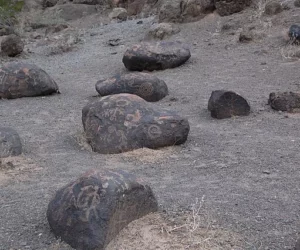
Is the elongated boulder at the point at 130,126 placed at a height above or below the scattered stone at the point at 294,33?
above

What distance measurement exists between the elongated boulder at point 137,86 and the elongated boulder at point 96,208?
4287 millimetres

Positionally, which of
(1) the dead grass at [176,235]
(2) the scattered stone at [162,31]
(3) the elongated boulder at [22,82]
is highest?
(1) the dead grass at [176,235]

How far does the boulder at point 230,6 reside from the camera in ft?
41.6

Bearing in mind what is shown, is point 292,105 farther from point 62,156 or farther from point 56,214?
point 56,214

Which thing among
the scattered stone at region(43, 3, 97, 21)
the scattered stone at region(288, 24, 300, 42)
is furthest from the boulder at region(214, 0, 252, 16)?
the scattered stone at region(43, 3, 97, 21)

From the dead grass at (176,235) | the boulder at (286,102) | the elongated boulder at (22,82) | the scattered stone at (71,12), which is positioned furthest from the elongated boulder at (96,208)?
the scattered stone at (71,12)

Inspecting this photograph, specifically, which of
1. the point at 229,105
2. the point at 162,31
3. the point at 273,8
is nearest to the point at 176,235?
the point at 229,105

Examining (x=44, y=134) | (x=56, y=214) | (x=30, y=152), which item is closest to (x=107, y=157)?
(x=30, y=152)

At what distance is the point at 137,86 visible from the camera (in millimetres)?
7848

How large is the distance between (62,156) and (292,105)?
2.94 m

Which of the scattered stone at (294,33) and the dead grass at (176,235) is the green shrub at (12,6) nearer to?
the scattered stone at (294,33)

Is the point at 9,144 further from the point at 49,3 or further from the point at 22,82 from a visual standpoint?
the point at 49,3

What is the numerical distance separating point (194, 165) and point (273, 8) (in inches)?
310

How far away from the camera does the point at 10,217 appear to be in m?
3.86
